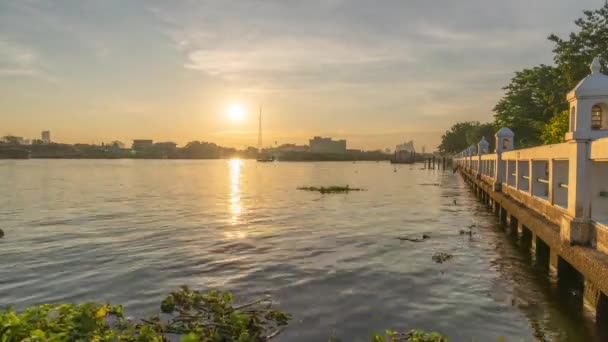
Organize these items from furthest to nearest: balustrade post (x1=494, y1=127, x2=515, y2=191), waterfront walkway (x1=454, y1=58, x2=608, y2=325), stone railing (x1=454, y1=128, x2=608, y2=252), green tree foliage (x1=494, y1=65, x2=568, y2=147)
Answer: green tree foliage (x1=494, y1=65, x2=568, y2=147), balustrade post (x1=494, y1=127, x2=515, y2=191), stone railing (x1=454, y1=128, x2=608, y2=252), waterfront walkway (x1=454, y1=58, x2=608, y2=325)

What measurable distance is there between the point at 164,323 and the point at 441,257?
9107mm

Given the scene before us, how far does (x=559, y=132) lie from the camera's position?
3291 centimetres

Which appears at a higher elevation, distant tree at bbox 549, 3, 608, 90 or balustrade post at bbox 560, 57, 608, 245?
distant tree at bbox 549, 3, 608, 90

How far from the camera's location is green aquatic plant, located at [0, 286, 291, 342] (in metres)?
6.12

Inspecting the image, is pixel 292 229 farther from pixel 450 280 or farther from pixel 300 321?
pixel 300 321

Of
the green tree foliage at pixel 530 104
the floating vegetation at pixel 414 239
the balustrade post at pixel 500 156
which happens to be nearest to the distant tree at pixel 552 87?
the green tree foliage at pixel 530 104

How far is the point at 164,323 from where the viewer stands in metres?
8.38

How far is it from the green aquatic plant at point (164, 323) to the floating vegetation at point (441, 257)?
6.33 metres

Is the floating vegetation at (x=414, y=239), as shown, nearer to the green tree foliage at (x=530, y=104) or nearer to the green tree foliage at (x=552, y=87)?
the green tree foliage at (x=552, y=87)

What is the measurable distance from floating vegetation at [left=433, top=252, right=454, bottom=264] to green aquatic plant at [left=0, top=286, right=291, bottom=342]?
633cm

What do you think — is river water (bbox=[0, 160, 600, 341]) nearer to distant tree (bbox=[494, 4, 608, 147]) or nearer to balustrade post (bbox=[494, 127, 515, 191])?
balustrade post (bbox=[494, 127, 515, 191])

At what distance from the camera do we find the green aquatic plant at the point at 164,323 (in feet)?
20.1

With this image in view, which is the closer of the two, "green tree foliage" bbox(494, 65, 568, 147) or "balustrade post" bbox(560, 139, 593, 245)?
"balustrade post" bbox(560, 139, 593, 245)

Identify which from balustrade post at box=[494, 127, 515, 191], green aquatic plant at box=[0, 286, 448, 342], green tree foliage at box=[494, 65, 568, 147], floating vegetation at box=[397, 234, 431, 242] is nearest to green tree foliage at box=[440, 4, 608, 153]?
green tree foliage at box=[494, 65, 568, 147]
